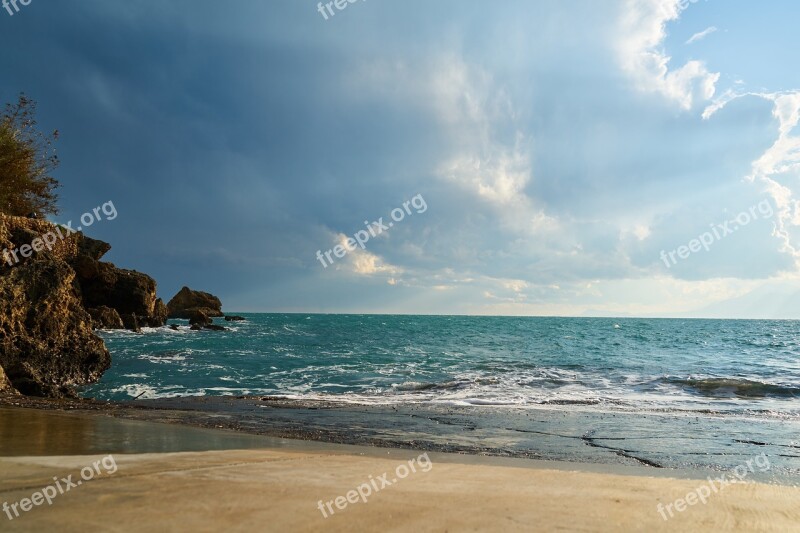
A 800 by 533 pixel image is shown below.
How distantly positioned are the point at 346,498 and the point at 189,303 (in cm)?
9201

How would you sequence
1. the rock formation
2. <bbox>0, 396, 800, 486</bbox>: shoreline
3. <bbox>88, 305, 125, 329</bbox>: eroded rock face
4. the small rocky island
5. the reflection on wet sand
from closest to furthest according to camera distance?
1. the reflection on wet sand
2. <bbox>0, 396, 800, 486</bbox>: shoreline
3. the small rocky island
4. <bbox>88, 305, 125, 329</bbox>: eroded rock face
5. the rock formation

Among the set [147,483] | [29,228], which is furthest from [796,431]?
[29,228]

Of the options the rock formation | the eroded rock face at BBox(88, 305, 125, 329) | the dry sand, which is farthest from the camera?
the rock formation

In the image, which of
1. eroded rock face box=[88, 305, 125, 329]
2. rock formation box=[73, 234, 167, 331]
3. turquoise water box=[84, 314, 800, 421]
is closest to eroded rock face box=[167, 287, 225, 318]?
rock formation box=[73, 234, 167, 331]

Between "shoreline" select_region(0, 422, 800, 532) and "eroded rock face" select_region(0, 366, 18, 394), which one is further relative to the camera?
Answer: "eroded rock face" select_region(0, 366, 18, 394)

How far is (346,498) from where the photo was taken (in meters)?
3.37

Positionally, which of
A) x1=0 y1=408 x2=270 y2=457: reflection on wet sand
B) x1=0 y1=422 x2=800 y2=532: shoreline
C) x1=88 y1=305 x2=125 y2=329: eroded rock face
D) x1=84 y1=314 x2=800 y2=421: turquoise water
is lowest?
x1=84 y1=314 x2=800 y2=421: turquoise water

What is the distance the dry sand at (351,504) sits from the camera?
108 inches

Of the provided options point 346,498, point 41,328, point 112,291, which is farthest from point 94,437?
point 112,291

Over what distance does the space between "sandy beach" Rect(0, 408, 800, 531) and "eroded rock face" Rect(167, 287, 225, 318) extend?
86801 millimetres

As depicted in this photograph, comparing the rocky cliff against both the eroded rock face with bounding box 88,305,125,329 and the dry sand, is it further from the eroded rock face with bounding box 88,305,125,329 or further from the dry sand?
the eroded rock face with bounding box 88,305,125,329

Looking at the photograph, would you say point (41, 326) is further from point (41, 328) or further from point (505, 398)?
point (505, 398)

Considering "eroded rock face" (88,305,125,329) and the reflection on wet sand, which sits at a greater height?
"eroded rock face" (88,305,125,329)

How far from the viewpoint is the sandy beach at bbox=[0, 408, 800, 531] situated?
9.09 feet
